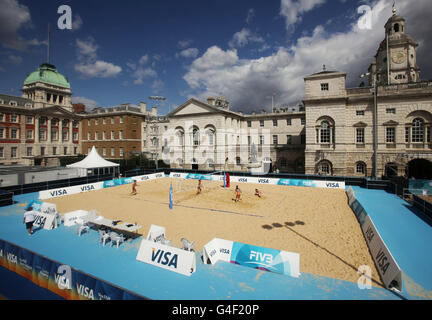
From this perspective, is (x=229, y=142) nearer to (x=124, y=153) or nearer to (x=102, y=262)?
(x=124, y=153)

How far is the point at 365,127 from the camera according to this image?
32.3m

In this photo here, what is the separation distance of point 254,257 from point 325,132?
3001 cm

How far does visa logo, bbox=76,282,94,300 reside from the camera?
22.4 ft

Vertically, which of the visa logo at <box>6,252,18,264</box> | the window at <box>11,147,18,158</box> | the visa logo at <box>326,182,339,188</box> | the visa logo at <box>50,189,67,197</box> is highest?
the window at <box>11,147,18,158</box>

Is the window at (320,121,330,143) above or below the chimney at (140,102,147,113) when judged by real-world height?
below

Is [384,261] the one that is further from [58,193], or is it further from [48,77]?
[48,77]

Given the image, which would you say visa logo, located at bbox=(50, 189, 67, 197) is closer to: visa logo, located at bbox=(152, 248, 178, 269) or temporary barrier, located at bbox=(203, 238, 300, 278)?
visa logo, located at bbox=(152, 248, 178, 269)

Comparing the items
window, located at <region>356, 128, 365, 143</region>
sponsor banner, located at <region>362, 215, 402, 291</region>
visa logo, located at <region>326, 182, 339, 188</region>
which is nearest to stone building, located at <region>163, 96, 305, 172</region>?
window, located at <region>356, 128, 365, 143</region>

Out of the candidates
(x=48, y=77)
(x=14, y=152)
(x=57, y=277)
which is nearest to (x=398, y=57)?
(x=57, y=277)

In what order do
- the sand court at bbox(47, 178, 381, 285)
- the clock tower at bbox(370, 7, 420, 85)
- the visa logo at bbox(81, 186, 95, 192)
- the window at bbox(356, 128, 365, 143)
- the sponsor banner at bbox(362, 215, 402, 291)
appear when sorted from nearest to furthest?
1. the sponsor banner at bbox(362, 215, 402, 291)
2. the sand court at bbox(47, 178, 381, 285)
3. the visa logo at bbox(81, 186, 95, 192)
4. the window at bbox(356, 128, 365, 143)
5. the clock tower at bbox(370, 7, 420, 85)

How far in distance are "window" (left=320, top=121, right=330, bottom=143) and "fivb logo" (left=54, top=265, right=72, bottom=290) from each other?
34.8 metres

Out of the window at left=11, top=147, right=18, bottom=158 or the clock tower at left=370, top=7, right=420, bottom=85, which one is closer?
the clock tower at left=370, top=7, right=420, bottom=85
